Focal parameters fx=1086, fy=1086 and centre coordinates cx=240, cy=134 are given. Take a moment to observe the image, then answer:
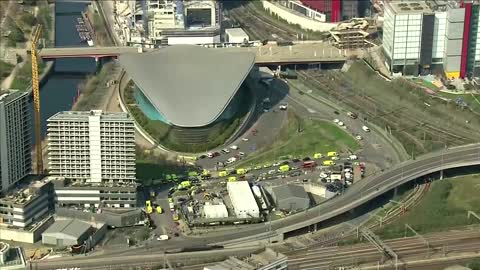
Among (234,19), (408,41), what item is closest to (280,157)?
(408,41)

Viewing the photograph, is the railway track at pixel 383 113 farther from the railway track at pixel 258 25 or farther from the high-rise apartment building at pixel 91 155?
the high-rise apartment building at pixel 91 155

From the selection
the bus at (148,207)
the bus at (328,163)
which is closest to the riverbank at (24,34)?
the bus at (148,207)

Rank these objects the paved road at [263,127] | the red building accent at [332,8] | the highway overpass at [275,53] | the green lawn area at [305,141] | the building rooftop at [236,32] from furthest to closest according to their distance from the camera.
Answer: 1. the red building accent at [332,8]
2. the building rooftop at [236,32]
3. the highway overpass at [275,53]
4. the paved road at [263,127]
5. the green lawn area at [305,141]

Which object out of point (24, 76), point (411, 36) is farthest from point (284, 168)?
point (24, 76)

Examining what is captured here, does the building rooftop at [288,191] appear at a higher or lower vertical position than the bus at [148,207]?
higher

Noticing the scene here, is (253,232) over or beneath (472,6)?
beneath

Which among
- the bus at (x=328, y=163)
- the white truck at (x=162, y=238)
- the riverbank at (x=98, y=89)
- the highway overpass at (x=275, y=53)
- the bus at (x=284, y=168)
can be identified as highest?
the highway overpass at (x=275, y=53)

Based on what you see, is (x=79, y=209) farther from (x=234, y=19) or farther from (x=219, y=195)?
(x=234, y=19)
